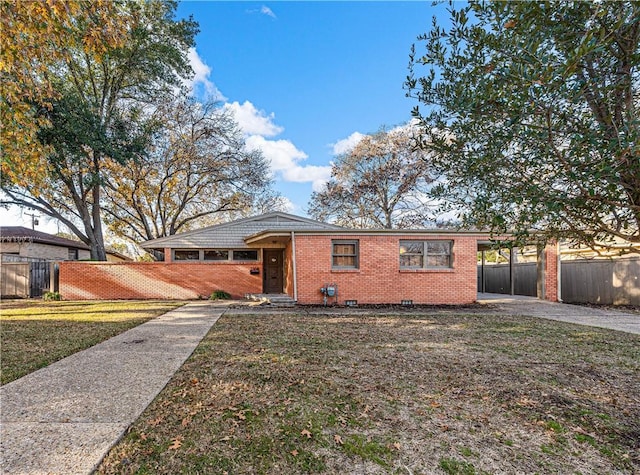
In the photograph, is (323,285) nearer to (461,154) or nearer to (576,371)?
(576,371)

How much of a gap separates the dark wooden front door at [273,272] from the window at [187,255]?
3265mm

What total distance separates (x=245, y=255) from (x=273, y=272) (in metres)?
1.57

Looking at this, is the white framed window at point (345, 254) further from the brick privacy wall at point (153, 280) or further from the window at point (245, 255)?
the window at point (245, 255)

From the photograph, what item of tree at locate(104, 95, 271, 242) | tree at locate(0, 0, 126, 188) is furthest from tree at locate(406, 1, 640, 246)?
tree at locate(104, 95, 271, 242)

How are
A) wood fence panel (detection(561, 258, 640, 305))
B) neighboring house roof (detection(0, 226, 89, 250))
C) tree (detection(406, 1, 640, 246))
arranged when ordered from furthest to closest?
neighboring house roof (detection(0, 226, 89, 250))
wood fence panel (detection(561, 258, 640, 305))
tree (detection(406, 1, 640, 246))

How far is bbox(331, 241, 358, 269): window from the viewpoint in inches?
473

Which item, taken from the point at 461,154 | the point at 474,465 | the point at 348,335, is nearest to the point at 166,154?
the point at 348,335

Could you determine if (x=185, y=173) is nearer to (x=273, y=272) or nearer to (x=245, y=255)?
(x=245, y=255)

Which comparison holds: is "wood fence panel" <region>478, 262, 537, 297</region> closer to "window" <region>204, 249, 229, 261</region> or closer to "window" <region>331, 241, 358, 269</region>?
"window" <region>331, 241, 358, 269</region>

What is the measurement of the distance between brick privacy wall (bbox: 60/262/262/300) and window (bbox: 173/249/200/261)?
0.48 m

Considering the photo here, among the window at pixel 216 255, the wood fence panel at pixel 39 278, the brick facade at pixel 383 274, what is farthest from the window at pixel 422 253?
the wood fence panel at pixel 39 278

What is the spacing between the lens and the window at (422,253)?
12156 mm

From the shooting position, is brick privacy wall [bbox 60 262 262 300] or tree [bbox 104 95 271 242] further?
tree [bbox 104 95 271 242]

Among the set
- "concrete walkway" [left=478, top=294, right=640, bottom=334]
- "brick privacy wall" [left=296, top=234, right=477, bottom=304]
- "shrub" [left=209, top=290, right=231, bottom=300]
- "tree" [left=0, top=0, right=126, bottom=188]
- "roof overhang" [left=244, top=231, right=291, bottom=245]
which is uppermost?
"tree" [left=0, top=0, right=126, bottom=188]
